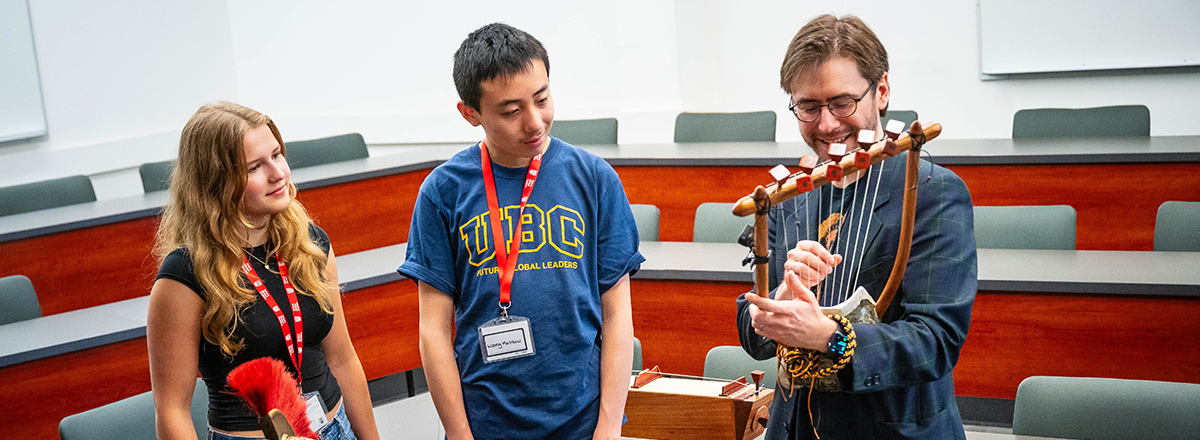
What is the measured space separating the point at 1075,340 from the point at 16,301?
3.62m

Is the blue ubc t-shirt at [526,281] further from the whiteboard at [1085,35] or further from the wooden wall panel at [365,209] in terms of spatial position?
the whiteboard at [1085,35]

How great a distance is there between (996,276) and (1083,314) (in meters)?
0.26

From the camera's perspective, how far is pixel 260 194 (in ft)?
5.66

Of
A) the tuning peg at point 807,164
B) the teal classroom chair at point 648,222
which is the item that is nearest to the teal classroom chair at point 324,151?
the teal classroom chair at point 648,222

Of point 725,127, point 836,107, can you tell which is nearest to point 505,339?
point 836,107

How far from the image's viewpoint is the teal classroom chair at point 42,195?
4.64 meters

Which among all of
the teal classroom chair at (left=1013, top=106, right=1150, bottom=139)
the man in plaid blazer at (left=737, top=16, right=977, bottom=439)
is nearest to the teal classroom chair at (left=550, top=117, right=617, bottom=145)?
the teal classroom chair at (left=1013, top=106, right=1150, bottom=139)

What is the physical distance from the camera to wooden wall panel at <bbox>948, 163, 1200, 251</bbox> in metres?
3.46

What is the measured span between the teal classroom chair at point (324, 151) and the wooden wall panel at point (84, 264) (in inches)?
41.7

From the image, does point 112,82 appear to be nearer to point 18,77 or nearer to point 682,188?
point 18,77

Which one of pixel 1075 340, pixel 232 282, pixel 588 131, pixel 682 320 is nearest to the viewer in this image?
pixel 232 282

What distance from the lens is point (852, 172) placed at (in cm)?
110

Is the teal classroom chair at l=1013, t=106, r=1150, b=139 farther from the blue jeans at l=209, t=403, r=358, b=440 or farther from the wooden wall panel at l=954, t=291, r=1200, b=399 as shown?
the blue jeans at l=209, t=403, r=358, b=440

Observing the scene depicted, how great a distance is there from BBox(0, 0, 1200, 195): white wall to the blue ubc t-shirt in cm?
481
